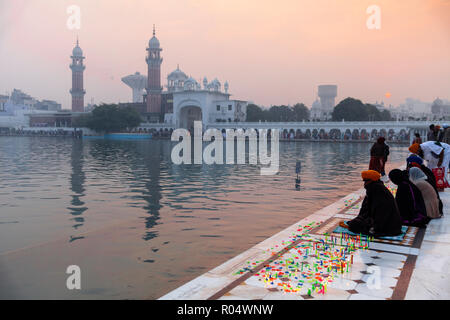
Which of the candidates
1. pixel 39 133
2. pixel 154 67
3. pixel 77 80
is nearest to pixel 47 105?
pixel 77 80

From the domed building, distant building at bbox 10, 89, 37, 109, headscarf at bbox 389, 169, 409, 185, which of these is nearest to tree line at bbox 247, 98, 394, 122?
the domed building

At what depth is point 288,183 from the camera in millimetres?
12359

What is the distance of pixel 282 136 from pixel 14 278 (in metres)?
58.9

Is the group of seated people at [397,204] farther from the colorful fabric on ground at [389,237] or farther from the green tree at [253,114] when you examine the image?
the green tree at [253,114]

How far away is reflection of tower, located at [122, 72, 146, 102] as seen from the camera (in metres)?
124

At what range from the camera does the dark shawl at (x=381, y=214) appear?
18.0 ft

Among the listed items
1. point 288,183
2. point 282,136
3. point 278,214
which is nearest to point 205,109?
point 282,136

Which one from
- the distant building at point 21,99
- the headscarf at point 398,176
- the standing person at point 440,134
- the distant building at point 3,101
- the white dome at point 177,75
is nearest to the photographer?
the headscarf at point 398,176

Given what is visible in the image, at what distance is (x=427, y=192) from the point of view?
Result: 6.52m

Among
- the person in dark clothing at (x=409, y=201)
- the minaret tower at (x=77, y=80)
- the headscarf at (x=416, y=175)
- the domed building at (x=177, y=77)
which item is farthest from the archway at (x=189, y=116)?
the person in dark clothing at (x=409, y=201)

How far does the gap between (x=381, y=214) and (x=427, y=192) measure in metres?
1.50

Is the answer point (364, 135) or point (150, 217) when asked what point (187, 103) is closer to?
point (364, 135)

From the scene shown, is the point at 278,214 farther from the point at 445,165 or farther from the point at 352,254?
the point at 445,165
